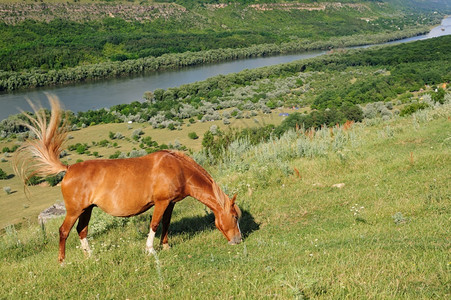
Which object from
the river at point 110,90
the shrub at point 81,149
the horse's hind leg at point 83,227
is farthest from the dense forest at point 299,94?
the horse's hind leg at point 83,227

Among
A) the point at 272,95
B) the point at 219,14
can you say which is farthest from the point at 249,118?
the point at 219,14

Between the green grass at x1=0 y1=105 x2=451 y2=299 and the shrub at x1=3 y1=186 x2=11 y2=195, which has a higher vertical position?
the green grass at x1=0 y1=105 x2=451 y2=299

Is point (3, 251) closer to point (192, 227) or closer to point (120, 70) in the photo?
point (192, 227)

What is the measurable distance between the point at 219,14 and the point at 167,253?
175 meters

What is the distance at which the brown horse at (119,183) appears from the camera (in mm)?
6473

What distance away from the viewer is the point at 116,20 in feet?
457

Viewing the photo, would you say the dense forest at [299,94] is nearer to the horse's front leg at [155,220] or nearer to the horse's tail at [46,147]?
the horse's front leg at [155,220]

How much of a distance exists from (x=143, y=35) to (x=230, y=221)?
403ft

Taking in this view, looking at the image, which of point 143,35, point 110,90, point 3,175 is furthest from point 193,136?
point 143,35

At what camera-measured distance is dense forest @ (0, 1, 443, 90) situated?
7994cm

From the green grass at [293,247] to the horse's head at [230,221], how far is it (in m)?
0.16

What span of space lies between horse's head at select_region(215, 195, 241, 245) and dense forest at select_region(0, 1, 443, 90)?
66806 millimetres

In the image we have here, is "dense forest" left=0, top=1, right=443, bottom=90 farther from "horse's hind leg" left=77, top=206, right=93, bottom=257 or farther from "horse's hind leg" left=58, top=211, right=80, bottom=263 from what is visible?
"horse's hind leg" left=58, top=211, right=80, bottom=263

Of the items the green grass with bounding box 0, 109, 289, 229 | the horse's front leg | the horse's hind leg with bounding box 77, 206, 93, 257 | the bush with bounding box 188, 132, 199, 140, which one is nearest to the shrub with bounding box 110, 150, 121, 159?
the green grass with bounding box 0, 109, 289, 229
